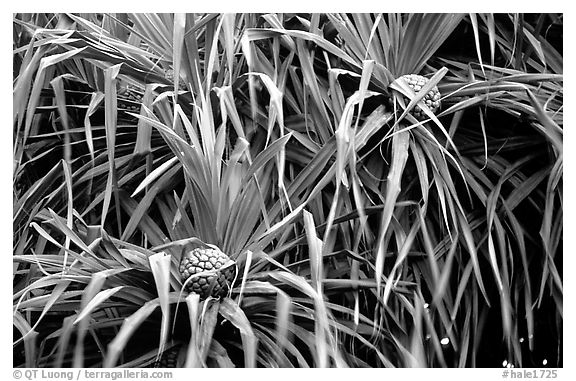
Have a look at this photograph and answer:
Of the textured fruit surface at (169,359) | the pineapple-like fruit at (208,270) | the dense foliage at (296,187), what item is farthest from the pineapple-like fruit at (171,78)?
the textured fruit surface at (169,359)

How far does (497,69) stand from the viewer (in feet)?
3.95

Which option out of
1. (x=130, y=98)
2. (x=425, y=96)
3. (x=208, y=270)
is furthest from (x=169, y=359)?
(x=425, y=96)

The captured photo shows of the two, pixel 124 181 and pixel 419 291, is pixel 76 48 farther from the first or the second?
pixel 419 291

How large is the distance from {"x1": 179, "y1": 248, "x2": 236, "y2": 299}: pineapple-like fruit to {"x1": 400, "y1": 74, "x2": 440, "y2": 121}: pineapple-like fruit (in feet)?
1.26

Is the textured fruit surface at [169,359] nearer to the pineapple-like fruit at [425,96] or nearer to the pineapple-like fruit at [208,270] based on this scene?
the pineapple-like fruit at [208,270]

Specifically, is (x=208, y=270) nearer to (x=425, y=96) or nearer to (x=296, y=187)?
(x=296, y=187)

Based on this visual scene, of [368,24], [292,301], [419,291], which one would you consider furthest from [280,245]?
[368,24]

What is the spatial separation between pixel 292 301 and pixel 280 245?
3.6 inches

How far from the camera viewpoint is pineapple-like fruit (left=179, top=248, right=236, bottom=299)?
102cm

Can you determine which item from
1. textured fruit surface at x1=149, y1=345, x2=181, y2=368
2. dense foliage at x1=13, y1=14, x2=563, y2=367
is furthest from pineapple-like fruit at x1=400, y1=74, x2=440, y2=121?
textured fruit surface at x1=149, y1=345, x2=181, y2=368

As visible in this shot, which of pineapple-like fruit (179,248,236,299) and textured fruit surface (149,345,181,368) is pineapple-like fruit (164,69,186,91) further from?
textured fruit surface (149,345,181,368)

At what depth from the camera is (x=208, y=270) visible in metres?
1.02

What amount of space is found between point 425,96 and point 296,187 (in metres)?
0.26

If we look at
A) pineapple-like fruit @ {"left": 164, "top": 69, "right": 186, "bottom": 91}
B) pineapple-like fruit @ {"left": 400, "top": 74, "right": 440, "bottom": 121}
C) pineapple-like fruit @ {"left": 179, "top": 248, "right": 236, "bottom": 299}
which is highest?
pineapple-like fruit @ {"left": 164, "top": 69, "right": 186, "bottom": 91}
